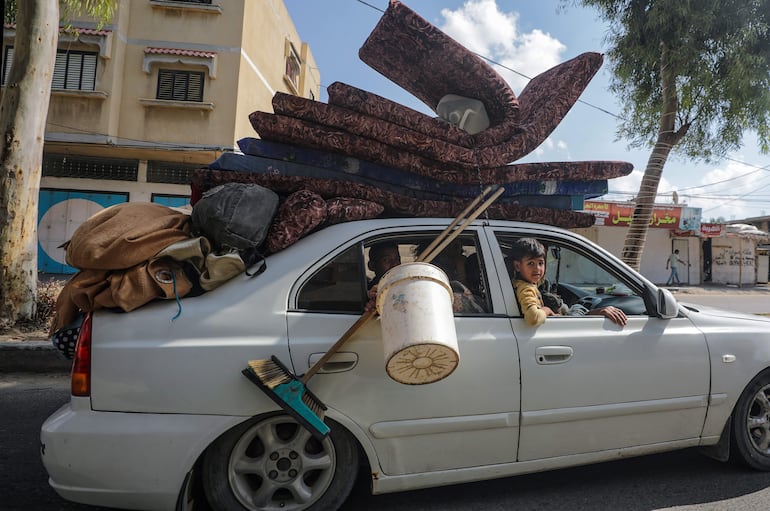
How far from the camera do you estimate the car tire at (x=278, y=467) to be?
2.00m

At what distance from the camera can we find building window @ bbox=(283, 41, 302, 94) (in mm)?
18812

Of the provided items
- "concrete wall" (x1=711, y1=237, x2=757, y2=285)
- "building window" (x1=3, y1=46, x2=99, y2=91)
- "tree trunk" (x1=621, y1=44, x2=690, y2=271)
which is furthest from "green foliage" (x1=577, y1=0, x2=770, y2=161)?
"concrete wall" (x1=711, y1=237, x2=757, y2=285)

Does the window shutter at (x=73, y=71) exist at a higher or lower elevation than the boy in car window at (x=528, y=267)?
higher

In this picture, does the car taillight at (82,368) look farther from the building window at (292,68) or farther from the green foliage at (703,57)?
the building window at (292,68)

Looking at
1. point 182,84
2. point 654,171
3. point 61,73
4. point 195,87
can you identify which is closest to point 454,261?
point 654,171

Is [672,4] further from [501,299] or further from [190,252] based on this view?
[190,252]

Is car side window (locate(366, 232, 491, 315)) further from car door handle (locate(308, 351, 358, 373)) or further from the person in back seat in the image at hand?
car door handle (locate(308, 351, 358, 373))

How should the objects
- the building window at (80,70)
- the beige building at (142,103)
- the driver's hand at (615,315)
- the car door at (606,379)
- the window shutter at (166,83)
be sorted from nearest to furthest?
the car door at (606,379) → the driver's hand at (615,315) → the beige building at (142,103) → the building window at (80,70) → the window shutter at (166,83)

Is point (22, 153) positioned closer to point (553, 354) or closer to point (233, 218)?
point (233, 218)

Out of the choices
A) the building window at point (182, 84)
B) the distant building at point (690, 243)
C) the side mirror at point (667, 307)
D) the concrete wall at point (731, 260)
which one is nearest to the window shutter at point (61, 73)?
the building window at point (182, 84)

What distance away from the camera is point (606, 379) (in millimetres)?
2441

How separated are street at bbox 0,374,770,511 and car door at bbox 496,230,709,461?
280mm

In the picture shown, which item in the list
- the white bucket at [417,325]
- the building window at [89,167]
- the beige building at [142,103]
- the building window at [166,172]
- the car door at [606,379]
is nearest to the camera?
the white bucket at [417,325]

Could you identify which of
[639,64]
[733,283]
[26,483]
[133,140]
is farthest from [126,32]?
[733,283]
